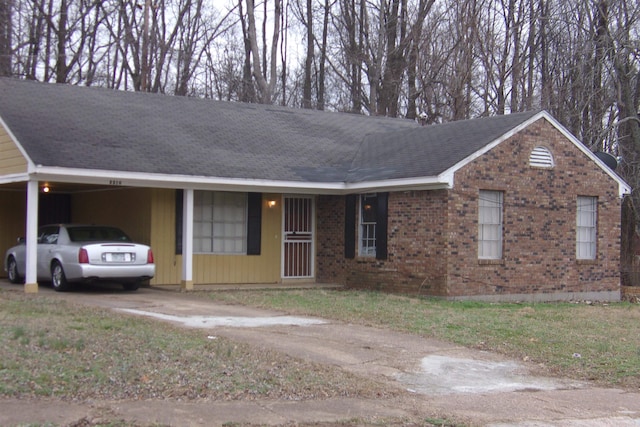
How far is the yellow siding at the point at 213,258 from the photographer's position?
18375 millimetres

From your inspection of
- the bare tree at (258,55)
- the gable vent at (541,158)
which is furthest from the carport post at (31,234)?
the bare tree at (258,55)

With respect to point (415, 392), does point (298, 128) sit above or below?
above

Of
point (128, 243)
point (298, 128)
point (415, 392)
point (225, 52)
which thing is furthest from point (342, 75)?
point (415, 392)

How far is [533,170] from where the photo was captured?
61.3 ft

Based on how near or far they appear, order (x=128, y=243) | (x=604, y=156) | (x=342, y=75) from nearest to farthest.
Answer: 1. (x=128, y=243)
2. (x=604, y=156)
3. (x=342, y=75)

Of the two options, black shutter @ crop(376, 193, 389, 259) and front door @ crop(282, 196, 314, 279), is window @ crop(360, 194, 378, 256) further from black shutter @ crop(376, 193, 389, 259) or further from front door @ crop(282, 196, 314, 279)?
front door @ crop(282, 196, 314, 279)

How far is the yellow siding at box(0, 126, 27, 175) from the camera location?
1591 centimetres

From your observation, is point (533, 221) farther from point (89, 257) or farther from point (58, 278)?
point (58, 278)

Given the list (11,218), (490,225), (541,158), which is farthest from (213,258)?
(541,158)

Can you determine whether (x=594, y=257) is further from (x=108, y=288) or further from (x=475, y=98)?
(x=475, y=98)

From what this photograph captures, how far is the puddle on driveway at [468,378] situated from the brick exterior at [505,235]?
6.85 metres

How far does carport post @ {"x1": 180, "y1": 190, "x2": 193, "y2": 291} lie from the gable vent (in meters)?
7.87

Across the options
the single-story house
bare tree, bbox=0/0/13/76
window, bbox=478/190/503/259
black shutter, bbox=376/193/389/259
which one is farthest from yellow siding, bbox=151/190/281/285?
bare tree, bbox=0/0/13/76

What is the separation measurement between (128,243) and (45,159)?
7.91ft
